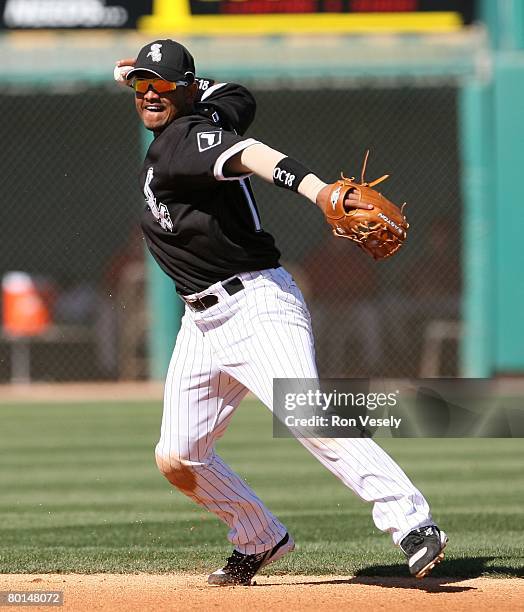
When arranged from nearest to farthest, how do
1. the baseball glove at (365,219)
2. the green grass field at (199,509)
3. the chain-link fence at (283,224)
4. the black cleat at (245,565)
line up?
1. the baseball glove at (365,219)
2. the black cleat at (245,565)
3. the green grass field at (199,509)
4. the chain-link fence at (283,224)

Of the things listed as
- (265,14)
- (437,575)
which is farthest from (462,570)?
(265,14)

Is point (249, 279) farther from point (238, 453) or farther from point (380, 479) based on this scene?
point (238, 453)

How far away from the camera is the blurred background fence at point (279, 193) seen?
14562 mm

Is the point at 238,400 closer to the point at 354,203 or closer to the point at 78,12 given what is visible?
the point at 354,203

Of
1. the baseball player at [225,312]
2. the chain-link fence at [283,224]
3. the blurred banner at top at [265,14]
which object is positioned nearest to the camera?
the baseball player at [225,312]

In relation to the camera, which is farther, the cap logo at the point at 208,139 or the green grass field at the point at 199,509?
the green grass field at the point at 199,509

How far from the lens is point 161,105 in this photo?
188 inches

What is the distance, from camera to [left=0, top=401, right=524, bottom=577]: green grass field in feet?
18.5

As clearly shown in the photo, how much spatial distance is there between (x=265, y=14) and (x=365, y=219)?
10589mm

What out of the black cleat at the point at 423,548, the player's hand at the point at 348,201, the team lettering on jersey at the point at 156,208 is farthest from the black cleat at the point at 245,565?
the player's hand at the point at 348,201

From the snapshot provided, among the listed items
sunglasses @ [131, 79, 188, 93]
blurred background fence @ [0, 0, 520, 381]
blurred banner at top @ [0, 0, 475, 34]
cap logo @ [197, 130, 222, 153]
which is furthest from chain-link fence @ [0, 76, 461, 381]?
cap logo @ [197, 130, 222, 153]

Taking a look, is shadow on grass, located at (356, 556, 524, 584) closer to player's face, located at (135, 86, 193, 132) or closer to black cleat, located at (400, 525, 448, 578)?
black cleat, located at (400, 525, 448, 578)

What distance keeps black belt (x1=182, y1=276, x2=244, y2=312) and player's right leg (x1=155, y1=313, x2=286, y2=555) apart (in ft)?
0.37

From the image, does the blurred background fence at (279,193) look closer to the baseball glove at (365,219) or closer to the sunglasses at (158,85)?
the sunglasses at (158,85)
